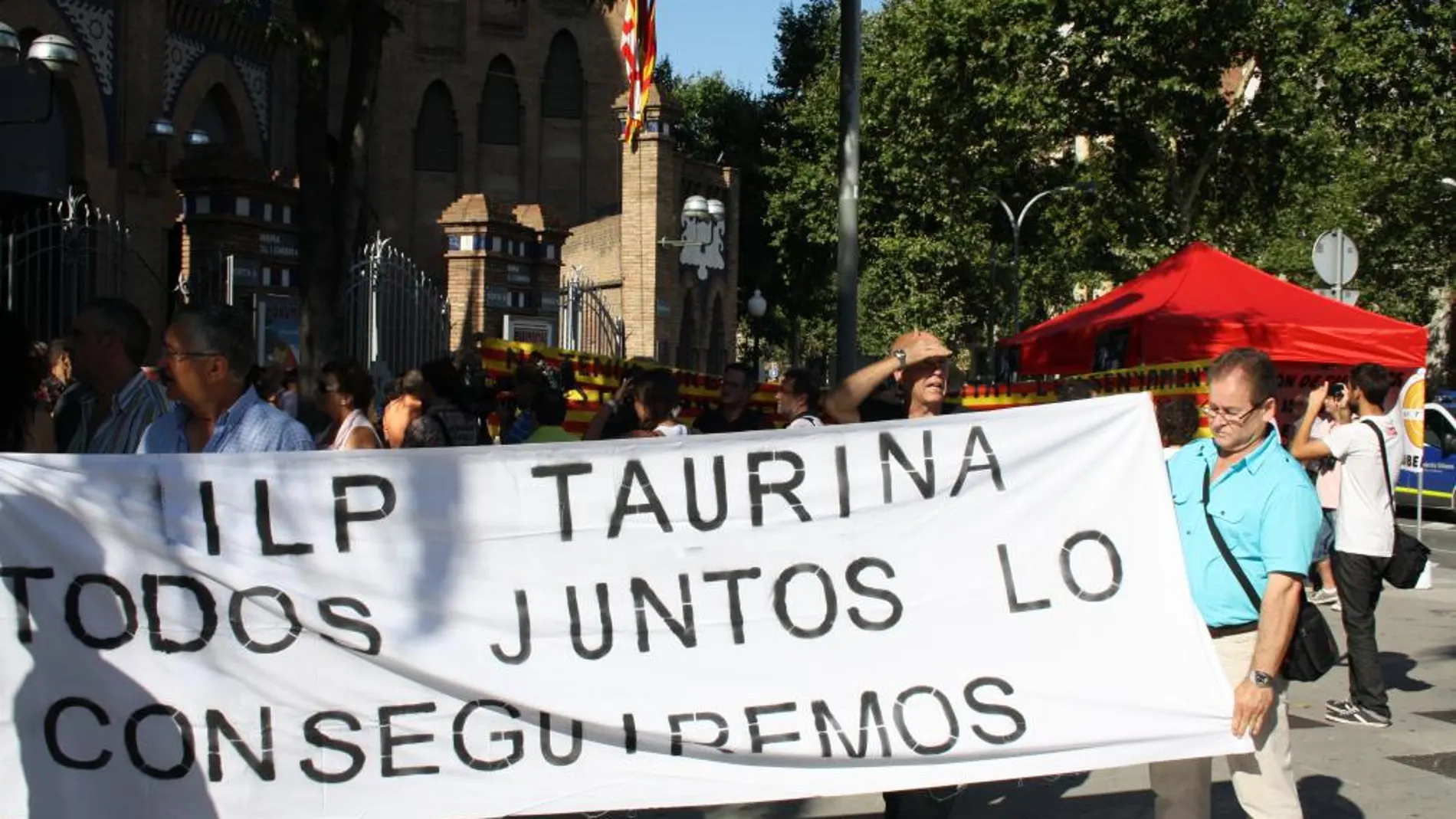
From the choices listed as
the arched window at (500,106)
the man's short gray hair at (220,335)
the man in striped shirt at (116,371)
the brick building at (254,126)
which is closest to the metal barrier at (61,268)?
the brick building at (254,126)

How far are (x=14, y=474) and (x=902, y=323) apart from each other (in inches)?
1723

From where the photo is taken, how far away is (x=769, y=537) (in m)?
4.94

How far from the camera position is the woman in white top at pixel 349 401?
6992 millimetres

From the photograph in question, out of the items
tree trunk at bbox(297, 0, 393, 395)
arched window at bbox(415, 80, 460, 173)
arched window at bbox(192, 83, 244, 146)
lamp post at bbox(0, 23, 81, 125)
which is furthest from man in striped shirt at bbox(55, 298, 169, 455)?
arched window at bbox(415, 80, 460, 173)

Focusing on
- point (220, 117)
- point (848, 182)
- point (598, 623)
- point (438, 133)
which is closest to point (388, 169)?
point (438, 133)

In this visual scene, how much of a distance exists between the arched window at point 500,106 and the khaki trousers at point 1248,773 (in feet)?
102

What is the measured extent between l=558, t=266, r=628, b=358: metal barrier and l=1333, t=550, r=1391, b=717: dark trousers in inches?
501

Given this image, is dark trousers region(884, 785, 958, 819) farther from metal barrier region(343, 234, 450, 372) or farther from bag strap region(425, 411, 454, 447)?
metal barrier region(343, 234, 450, 372)

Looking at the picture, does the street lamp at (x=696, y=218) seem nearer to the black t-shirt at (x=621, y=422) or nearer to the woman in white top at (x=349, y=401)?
the black t-shirt at (x=621, y=422)

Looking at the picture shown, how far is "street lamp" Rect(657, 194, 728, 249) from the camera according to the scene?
29.7 meters

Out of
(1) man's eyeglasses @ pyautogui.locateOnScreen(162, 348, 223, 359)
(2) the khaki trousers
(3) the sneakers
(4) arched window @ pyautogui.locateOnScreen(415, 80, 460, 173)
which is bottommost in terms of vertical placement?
(3) the sneakers

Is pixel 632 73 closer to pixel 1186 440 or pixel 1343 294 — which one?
pixel 1343 294

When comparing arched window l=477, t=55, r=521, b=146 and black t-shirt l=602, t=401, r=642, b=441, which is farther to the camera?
arched window l=477, t=55, r=521, b=146

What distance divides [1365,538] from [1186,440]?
1001mm
